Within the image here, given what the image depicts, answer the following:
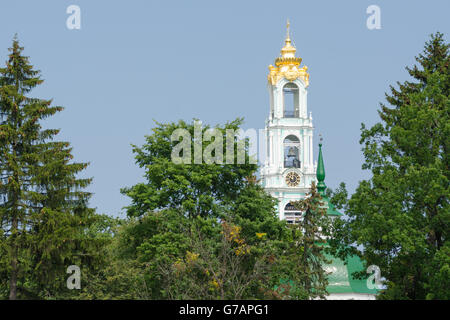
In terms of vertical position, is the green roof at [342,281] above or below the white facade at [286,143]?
below

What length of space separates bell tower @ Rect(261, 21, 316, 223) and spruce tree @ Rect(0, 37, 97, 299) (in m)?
99.3

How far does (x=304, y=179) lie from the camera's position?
140 m

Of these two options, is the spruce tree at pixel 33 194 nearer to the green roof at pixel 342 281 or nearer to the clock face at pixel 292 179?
the green roof at pixel 342 281

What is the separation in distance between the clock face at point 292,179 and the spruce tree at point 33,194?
331 ft

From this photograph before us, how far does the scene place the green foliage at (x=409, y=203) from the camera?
35.7 meters

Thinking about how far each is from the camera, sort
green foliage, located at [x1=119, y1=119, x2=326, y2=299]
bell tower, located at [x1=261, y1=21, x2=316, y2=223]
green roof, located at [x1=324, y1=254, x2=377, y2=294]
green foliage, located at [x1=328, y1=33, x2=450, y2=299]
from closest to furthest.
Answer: green foliage, located at [x1=328, y1=33, x2=450, y2=299]
green foliage, located at [x1=119, y1=119, x2=326, y2=299]
green roof, located at [x1=324, y1=254, x2=377, y2=294]
bell tower, located at [x1=261, y1=21, x2=316, y2=223]

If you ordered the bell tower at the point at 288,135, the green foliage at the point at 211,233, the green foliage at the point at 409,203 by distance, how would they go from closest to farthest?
the green foliage at the point at 409,203 → the green foliage at the point at 211,233 → the bell tower at the point at 288,135

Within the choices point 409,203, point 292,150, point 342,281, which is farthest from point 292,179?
point 409,203

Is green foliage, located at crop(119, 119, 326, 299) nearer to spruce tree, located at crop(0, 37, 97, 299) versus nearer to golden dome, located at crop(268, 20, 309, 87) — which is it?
spruce tree, located at crop(0, 37, 97, 299)

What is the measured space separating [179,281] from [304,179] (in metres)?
102

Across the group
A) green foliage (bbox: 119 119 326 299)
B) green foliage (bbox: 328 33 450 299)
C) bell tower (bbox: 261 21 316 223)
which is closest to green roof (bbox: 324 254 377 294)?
green foliage (bbox: 119 119 326 299)

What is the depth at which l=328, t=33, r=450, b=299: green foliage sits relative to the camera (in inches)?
1404

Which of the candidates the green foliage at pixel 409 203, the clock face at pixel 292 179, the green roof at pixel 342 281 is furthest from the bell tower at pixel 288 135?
the green foliage at pixel 409 203
